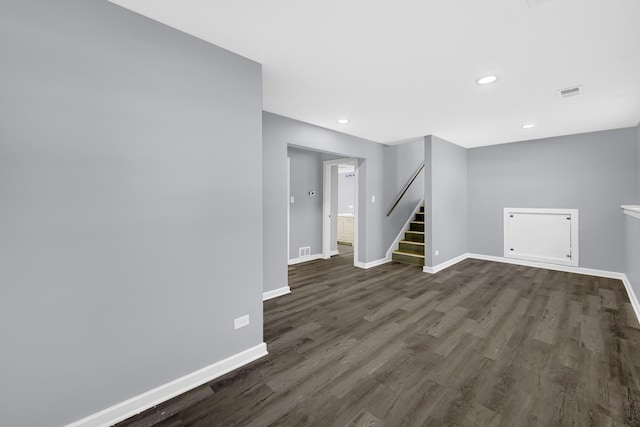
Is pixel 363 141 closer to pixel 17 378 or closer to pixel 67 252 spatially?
pixel 67 252

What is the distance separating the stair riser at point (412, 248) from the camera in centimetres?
531

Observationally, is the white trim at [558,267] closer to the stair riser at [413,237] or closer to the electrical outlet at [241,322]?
the stair riser at [413,237]

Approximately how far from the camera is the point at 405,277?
441cm

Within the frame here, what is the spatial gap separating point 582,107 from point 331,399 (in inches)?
170

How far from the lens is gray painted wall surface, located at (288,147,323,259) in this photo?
219 inches

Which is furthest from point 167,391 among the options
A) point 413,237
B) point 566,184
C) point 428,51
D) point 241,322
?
point 566,184

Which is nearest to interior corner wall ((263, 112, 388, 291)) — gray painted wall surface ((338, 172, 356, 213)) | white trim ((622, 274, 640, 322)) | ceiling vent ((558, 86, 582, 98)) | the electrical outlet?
the electrical outlet

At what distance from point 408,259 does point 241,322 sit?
406 cm

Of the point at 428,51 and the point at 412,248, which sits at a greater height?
the point at 428,51

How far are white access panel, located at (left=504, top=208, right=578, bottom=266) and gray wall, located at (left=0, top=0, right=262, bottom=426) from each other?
5.58m

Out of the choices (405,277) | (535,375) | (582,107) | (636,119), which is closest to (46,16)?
(535,375)

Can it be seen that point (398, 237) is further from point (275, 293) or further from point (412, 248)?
point (275, 293)

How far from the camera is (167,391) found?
1.70 m

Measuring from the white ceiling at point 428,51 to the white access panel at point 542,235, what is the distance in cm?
195
